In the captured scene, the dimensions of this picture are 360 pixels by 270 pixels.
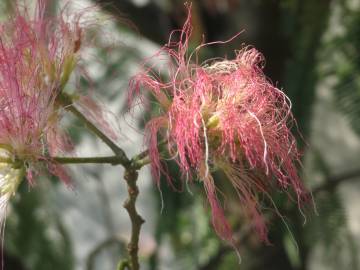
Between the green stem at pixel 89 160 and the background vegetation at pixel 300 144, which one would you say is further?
the background vegetation at pixel 300 144

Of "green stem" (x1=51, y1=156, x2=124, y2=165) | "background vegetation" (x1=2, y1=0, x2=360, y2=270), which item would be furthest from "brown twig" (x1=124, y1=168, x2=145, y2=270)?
"background vegetation" (x1=2, y1=0, x2=360, y2=270)

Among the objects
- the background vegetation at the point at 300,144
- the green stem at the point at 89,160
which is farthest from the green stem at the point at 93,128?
the background vegetation at the point at 300,144

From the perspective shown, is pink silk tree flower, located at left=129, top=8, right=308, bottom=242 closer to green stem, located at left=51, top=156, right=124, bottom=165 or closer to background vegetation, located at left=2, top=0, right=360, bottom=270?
green stem, located at left=51, top=156, right=124, bottom=165

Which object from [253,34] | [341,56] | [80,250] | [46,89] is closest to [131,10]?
[253,34]

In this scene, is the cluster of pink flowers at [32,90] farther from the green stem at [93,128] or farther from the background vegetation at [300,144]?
the background vegetation at [300,144]

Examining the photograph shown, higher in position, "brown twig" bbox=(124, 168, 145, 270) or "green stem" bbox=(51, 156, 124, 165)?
"green stem" bbox=(51, 156, 124, 165)

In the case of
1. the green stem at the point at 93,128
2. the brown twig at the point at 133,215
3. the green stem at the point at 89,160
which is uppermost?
the green stem at the point at 93,128

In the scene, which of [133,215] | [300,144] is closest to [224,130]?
[133,215]

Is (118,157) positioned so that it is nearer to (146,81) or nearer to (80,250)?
(146,81)

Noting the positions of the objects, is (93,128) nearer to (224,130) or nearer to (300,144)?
(224,130)
